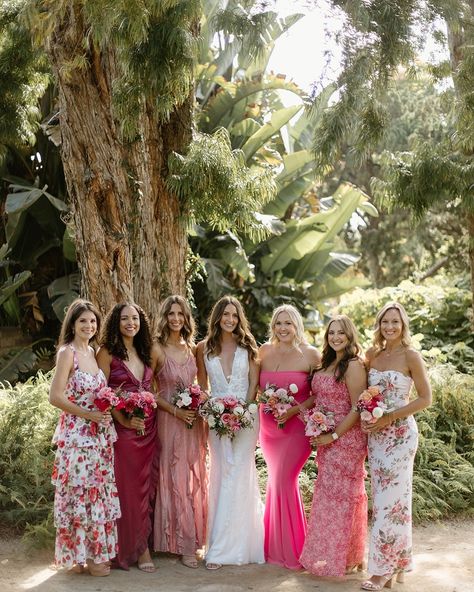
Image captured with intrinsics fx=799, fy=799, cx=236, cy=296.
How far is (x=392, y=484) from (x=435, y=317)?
7.65 metres

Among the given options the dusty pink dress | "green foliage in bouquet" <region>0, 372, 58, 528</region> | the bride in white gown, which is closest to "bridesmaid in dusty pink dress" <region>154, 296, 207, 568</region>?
the dusty pink dress

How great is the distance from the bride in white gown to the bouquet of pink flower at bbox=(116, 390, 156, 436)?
0.67m

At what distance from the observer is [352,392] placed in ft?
19.2

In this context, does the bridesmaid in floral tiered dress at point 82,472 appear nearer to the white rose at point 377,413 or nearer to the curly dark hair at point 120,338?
the curly dark hair at point 120,338

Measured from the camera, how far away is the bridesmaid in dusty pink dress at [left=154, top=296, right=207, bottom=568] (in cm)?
612

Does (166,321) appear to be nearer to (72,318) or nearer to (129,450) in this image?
(72,318)

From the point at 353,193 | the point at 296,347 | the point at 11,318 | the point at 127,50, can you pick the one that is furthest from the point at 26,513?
the point at 353,193

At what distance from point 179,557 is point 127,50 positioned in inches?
160

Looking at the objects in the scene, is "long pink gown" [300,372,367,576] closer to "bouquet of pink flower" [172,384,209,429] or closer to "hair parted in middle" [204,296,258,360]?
"hair parted in middle" [204,296,258,360]

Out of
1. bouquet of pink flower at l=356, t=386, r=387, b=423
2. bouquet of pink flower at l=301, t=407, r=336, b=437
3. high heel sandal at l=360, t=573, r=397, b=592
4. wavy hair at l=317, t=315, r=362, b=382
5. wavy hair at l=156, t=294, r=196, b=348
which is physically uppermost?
wavy hair at l=156, t=294, r=196, b=348

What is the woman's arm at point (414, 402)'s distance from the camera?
5656 mm

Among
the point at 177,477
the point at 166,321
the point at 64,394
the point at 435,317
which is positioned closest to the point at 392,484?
the point at 177,477

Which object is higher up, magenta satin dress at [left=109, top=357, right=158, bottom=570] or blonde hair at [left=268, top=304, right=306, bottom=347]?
blonde hair at [left=268, top=304, right=306, bottom=347]

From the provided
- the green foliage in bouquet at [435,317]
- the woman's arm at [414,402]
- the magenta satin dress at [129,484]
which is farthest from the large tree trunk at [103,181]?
the green foliage in bouquet at [435,317]
